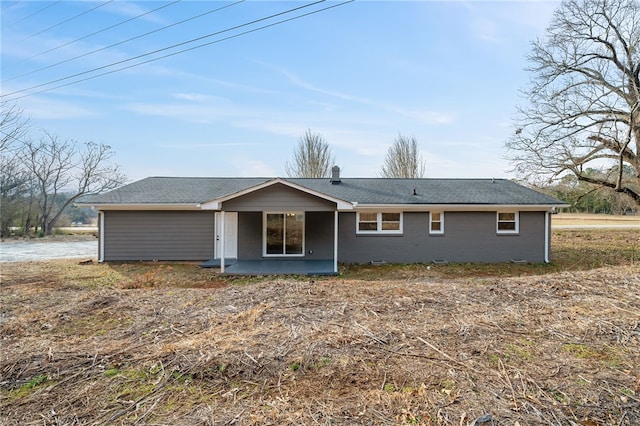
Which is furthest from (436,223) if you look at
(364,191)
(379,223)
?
(364,191)

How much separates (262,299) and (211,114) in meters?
12.7

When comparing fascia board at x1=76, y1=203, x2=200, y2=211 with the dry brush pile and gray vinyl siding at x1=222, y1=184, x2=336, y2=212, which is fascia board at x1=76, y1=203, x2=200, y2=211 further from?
the dry brush pile

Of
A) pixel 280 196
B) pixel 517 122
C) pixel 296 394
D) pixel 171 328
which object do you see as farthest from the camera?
pixel 517 122

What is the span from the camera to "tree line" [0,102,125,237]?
2433 cm

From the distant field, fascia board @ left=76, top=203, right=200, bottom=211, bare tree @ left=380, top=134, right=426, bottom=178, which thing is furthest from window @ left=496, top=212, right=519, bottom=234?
the distant field

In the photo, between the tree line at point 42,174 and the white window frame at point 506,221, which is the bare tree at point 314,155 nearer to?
the tree line at point 42,174

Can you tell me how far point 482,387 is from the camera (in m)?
3.12

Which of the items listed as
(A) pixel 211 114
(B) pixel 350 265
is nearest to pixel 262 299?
(B) pixel 350 265

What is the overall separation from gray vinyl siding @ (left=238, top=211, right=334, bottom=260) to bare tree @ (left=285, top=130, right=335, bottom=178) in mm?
19170

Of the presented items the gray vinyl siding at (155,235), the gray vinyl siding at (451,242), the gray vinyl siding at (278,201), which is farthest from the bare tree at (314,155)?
the gray vinyl siding at (278,201)

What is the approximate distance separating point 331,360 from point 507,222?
13.4m

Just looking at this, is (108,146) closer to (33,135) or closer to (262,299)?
(33,135)

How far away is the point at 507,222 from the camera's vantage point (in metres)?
14.4

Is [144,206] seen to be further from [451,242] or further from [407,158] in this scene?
[407,158]
